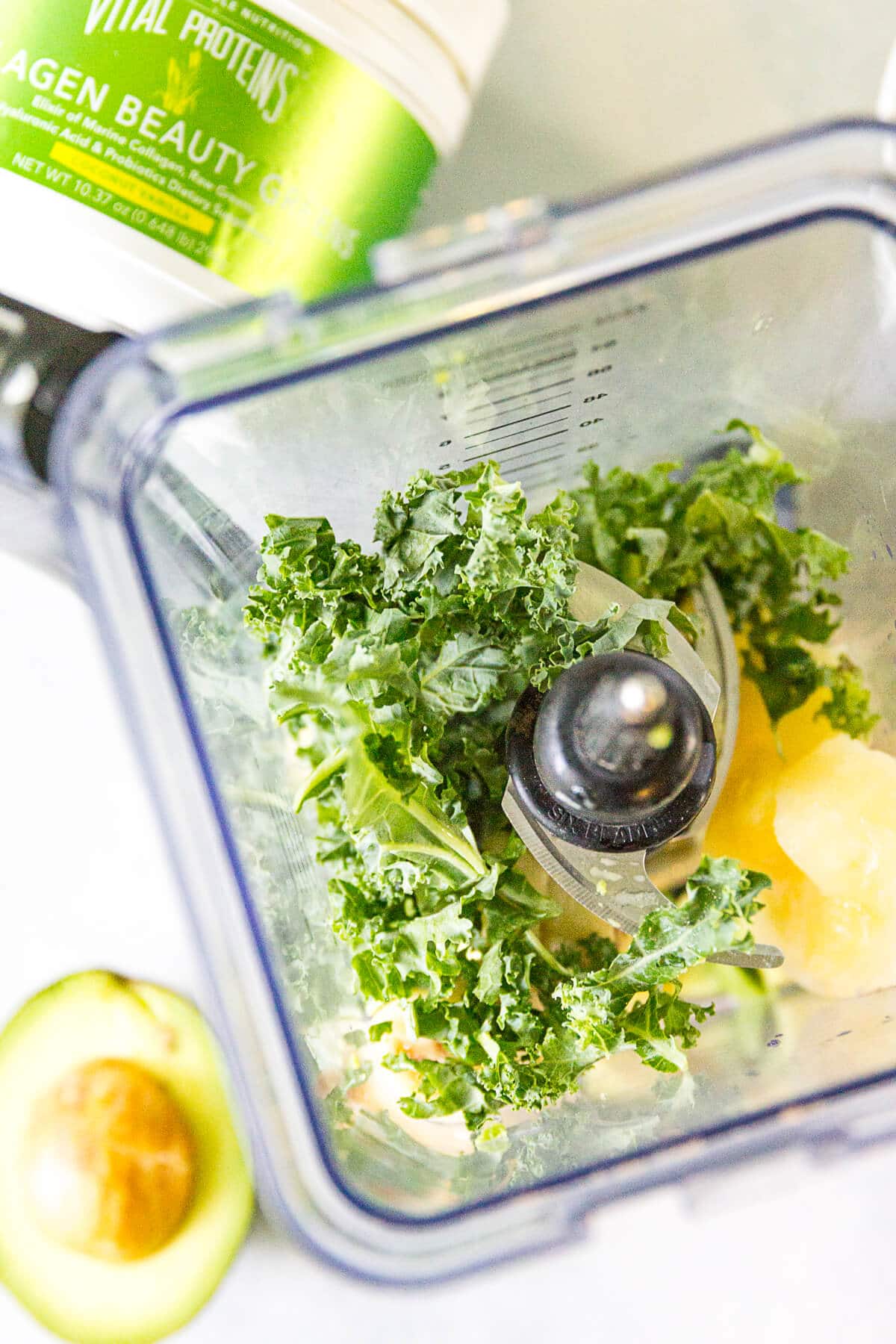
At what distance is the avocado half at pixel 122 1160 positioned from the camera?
0.69 metres

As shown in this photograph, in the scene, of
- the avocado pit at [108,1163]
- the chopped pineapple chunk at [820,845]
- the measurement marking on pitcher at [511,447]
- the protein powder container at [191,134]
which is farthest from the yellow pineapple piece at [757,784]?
the avocado pit at [108,1163]

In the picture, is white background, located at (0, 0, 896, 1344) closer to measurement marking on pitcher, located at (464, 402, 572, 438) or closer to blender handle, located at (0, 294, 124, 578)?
blender handle, located at (0, 294, 124, 578)

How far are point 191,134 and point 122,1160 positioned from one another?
581 mm

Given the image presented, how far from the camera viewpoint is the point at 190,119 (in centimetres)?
48

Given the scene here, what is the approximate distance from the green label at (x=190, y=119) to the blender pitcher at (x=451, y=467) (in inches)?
4.0

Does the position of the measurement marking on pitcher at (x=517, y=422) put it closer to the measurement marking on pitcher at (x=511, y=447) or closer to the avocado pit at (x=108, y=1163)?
the measurement marking on pitcher at (x=511, y=447)

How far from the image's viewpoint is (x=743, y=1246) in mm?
729


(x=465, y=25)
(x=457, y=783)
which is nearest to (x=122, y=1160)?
(x=457, y=783)

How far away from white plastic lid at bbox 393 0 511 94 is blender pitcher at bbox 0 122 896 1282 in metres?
0.15

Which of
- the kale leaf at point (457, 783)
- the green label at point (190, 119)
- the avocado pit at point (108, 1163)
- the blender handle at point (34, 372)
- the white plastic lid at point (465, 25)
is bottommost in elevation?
the avocado pit at point (108, 1163)

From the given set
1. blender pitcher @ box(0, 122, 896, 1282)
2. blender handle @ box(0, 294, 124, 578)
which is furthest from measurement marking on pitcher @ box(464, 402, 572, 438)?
blender handle @ box(0, 294, 124, 578)

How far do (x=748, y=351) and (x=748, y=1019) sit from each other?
0.33m

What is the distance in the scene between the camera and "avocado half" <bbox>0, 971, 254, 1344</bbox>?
692 millimetres

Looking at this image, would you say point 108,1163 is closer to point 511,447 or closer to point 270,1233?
point 270,1233
